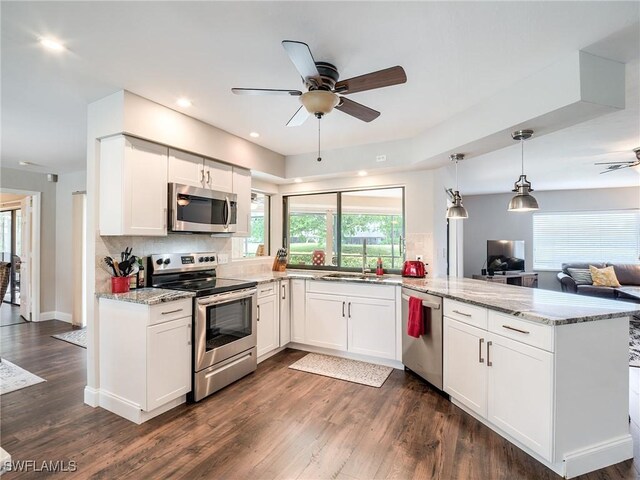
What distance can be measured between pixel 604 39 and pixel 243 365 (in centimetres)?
361

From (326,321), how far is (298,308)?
403 millimetres

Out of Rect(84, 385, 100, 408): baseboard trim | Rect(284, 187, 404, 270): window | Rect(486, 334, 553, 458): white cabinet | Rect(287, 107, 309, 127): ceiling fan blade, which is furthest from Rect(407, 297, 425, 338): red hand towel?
Rect(84, 385, 100, 408): baseboard trim

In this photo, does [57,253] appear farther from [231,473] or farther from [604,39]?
[604,39]

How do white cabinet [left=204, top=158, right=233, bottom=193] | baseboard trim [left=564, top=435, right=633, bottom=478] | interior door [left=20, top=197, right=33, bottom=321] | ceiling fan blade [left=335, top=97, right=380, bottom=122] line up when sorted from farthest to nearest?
interior door [left=20, top=197, right=33, bottom=321] → white cabinet [left=204, top=158, right=233, bottom=193] → ceiling fan blade [left=335, top=97, right=380, bottom=122] → baseboard trim [left=564, top=435, right=633, bottom=478]

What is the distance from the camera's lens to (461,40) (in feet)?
5.98

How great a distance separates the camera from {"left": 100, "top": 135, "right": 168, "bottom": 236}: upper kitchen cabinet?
8.16 feet

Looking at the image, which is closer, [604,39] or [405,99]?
[604,39]

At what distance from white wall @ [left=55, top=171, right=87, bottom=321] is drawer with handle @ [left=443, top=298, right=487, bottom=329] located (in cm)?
547

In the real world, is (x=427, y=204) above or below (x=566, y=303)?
above

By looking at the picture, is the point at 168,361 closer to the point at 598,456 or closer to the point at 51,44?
the point at 51,44

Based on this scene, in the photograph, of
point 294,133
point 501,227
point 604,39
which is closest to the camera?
point 604,39

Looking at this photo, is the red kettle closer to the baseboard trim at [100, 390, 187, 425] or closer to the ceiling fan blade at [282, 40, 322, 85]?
the ceiling fan blade at [282, 40, 322, 85]

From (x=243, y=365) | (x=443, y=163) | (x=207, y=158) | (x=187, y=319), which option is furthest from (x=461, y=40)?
(x=243, y=365)

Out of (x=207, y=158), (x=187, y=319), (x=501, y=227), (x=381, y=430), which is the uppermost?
(x=207, y=158)
